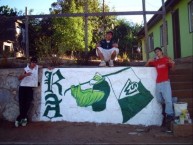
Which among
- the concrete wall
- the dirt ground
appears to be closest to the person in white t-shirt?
the concrete wall

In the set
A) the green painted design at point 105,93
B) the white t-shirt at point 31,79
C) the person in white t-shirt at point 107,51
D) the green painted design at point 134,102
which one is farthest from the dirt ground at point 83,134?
the person in white t-shirt at point 107,51

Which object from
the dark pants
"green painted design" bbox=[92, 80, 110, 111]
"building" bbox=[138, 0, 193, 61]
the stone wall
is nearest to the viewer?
the dark pants

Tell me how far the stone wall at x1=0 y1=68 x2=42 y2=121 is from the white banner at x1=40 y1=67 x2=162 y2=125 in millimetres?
200

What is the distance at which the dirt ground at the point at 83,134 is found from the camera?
6.96m

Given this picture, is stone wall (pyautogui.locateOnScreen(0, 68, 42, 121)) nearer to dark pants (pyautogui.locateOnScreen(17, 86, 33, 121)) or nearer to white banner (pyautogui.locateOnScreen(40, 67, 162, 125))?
white banner (pyautogui.locateOnScreen(40, 67, 162, 125))

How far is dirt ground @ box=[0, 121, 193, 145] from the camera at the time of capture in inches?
274

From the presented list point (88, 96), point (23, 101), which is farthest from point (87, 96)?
point (23, 101)

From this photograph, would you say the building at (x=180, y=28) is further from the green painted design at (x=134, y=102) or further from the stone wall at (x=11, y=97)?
the stone wall at (x=11, y=97)

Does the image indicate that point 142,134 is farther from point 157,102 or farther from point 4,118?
point 4,118

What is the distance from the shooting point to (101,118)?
28.4 ft

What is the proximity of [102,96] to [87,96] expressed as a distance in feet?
1.33

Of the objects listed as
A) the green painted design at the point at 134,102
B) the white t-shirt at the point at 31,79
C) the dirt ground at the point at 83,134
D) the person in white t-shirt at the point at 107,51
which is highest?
the person in white t-shirt at the point at 107,51

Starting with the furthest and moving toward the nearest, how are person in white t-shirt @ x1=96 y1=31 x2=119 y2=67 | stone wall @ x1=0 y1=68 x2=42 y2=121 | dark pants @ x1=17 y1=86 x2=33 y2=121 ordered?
1. person in white t-shirt @ x1=96 y1=31 x2=119 y2=67
2. stone wall @ x1=0 y1=68 x2=42 y2=121
3. dark pants @ x1=17 y1=86 x2=33 y2=121

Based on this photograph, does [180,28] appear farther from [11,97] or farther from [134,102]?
[11,97]
